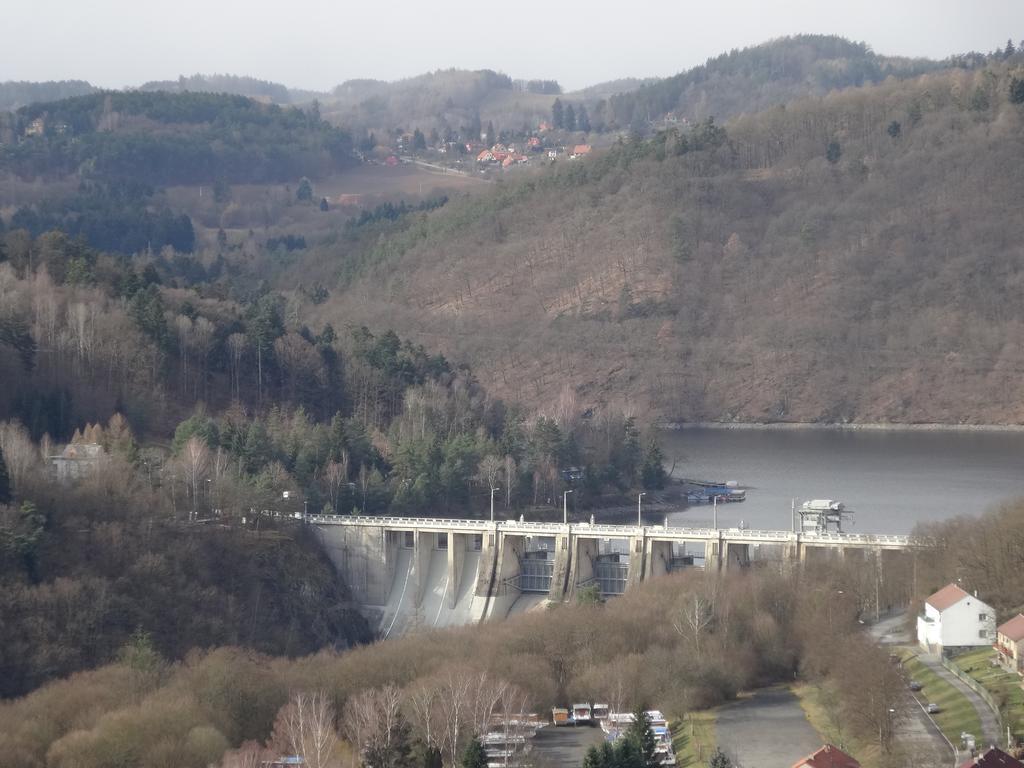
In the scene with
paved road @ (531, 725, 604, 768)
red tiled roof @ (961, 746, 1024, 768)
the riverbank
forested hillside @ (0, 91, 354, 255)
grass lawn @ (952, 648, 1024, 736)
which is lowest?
the riverbank

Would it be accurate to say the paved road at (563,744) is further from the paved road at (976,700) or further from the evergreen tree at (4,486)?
→ the evergreen tree at (4,486)

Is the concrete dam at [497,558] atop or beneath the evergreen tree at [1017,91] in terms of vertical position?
beneath

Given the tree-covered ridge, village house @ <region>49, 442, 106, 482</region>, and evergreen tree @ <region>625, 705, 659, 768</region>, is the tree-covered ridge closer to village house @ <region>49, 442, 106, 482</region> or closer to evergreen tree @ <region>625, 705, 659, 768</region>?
village house @ <region>49, 442, 106, 482</region>

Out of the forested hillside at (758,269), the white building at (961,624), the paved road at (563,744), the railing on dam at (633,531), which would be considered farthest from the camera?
the forested hillside at (758,269)

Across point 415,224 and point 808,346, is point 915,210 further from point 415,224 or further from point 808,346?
point 415,224

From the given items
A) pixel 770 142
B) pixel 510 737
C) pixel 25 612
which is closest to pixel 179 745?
Result: pixel 510 737

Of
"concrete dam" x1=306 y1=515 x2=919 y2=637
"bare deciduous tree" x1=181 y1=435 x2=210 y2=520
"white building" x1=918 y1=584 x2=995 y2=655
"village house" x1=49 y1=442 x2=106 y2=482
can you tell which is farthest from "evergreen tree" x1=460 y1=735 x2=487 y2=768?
"bare deciduous tree" x1=181 y1=435 x2=210 y2=520

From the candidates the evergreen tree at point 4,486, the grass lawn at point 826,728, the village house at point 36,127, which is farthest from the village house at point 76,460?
the village house at point 36,127
